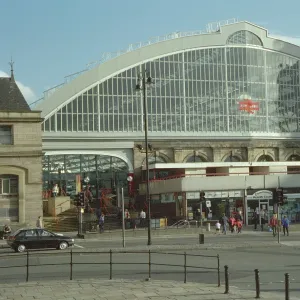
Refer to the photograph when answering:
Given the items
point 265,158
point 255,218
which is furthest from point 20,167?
point 265,158

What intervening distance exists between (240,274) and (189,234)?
26.3 meters

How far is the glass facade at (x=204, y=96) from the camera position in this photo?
68562 mm

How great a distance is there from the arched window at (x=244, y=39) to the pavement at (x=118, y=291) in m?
57.4

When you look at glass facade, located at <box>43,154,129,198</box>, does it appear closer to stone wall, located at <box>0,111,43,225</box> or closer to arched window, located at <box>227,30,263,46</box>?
stone wall, located at <box>0,111,43,225</box>

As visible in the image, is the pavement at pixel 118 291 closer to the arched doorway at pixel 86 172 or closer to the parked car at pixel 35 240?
the parked car at pixel 35 240

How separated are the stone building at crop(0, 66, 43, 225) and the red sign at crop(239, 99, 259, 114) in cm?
2945

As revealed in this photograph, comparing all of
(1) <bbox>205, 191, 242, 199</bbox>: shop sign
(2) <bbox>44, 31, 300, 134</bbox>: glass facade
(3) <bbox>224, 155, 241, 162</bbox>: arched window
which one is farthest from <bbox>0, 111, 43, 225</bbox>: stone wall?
(3) <bbox>224, 155, 241, 162</bbox>: arched window

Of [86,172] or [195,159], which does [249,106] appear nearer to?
[195,159]

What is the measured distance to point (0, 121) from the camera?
51125mm

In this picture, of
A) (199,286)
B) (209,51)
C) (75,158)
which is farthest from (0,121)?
(199,286)

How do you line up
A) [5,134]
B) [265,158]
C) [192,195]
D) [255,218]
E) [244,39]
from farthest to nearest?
[265,158] < [244,39] < [192,195] < [255,218] < [5,134]

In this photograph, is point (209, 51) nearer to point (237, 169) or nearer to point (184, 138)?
point (184, 138)

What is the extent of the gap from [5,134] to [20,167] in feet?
10.3

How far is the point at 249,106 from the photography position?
7350 cm
